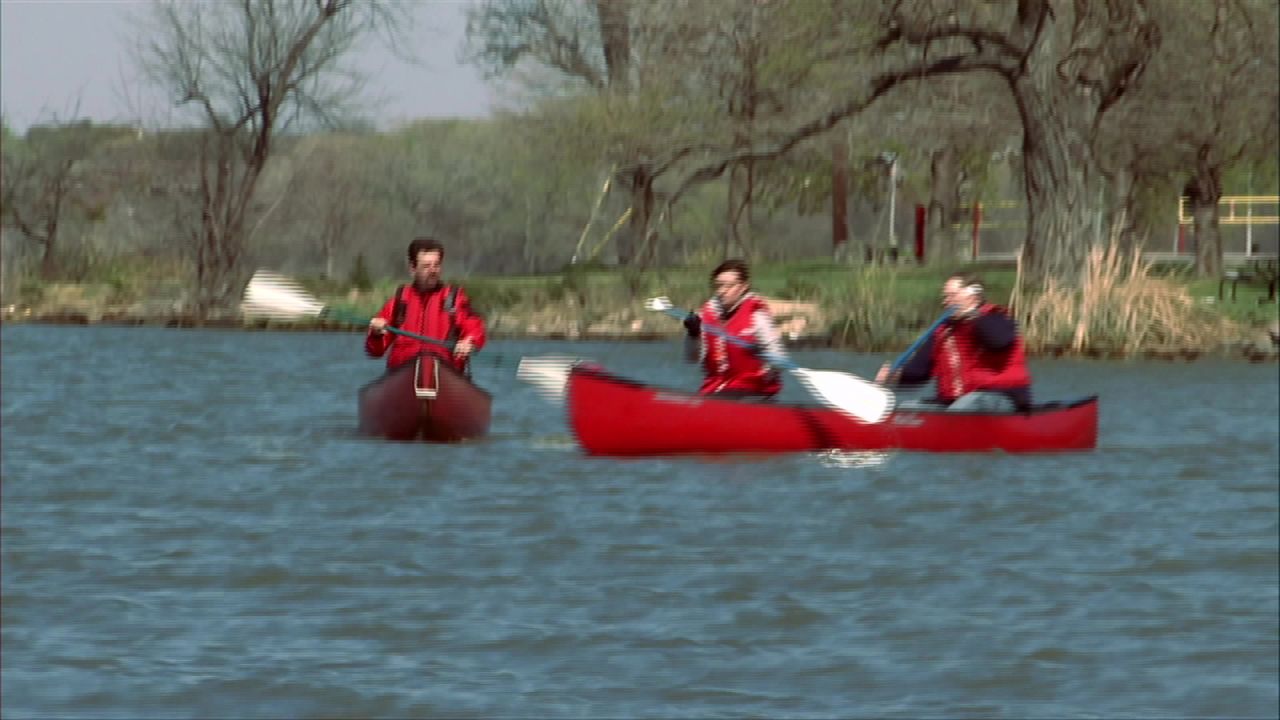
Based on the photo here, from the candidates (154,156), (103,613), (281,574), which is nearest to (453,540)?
(281,574)

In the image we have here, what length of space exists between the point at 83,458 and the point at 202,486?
3.44 meters

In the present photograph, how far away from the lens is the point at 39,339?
47312 mm

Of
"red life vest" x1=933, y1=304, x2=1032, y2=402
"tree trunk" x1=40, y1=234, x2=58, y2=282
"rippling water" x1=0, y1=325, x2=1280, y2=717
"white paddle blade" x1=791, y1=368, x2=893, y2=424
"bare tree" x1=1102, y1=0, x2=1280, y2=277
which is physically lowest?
"rippling water" x1=0, y1=325, x2=1280, y2=717

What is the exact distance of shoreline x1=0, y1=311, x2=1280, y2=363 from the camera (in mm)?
36125

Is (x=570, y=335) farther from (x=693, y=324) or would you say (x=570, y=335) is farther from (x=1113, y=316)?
(x=693, y=324)

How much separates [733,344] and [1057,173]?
687 inches

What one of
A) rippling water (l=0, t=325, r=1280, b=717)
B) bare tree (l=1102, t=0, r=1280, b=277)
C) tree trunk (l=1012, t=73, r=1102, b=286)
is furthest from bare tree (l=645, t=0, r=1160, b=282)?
rippling water (l=0, t=325, r=1280, b=717)

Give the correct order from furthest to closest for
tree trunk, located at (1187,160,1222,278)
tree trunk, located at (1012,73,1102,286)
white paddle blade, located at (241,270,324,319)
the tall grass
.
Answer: tree trunk, located at (1187,160,1222,278)
tree trunk, located at (1012,73,1102,286)
the tall grass
white paddle blade, located at (241,270,324,319)

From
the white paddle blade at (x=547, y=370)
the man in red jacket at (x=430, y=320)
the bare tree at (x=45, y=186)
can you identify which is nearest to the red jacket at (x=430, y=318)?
the man in red jacket at (x=430, y=320)

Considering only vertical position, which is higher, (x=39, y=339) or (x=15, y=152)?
(x=15, y=152)

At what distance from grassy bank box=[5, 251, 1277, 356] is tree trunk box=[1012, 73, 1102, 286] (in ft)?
1.59

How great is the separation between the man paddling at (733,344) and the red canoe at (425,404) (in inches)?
89.7

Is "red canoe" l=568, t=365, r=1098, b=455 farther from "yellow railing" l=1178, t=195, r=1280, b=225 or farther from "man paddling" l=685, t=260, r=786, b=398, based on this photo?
"yellow railing" l=1178, t=195, r=1280, b=225

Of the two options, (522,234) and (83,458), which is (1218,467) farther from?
(522,234)
